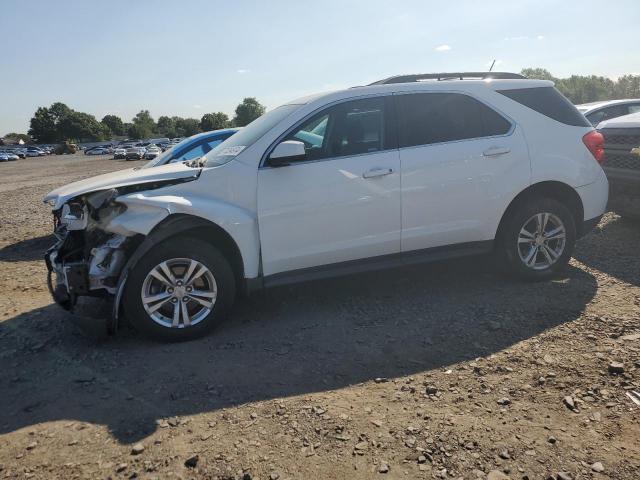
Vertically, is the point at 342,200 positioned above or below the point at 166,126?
below

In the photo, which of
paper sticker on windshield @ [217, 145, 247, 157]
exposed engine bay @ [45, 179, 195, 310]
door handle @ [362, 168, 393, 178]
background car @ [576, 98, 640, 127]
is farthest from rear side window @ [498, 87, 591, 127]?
background car @ [576, 98, 640, 127]

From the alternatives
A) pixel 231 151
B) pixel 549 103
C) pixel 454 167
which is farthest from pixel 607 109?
pixel 231 151

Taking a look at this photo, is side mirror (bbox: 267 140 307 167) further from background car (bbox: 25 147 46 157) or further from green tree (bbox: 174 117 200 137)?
green tree (bbox: 174 117 200 137)

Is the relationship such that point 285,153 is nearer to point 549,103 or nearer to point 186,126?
point 549,103

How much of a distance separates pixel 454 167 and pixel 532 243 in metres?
1.15

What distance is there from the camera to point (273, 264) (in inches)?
158

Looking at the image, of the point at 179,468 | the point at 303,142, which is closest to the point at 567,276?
the point at 303,142

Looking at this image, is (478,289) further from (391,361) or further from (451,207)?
(391,361)

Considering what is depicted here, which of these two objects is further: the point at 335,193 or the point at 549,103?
the point at 549,103

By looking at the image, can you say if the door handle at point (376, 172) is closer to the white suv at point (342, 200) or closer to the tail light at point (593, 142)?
the white suv at point (342, 200)

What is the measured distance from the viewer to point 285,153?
152 inches

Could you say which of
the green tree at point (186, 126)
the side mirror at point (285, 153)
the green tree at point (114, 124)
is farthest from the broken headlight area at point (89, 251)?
the green tree at point (114, 124)

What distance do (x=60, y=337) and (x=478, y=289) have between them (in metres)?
3.75

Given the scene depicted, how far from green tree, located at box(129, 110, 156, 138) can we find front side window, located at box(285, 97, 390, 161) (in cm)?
14040
